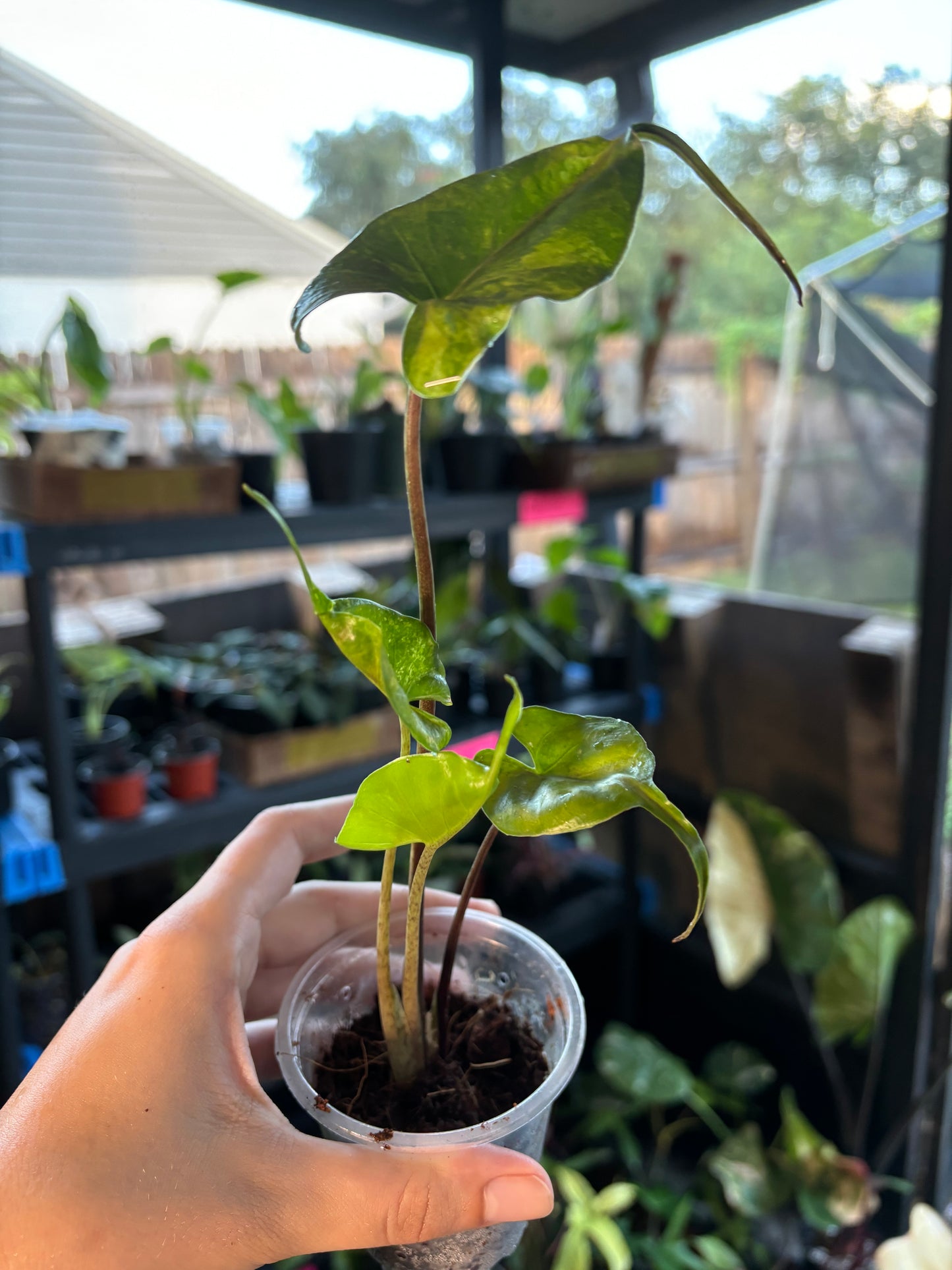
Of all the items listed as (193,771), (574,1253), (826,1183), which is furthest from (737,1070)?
(193,771)

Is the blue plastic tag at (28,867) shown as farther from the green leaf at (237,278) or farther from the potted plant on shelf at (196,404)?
the green leaf at (237,278)

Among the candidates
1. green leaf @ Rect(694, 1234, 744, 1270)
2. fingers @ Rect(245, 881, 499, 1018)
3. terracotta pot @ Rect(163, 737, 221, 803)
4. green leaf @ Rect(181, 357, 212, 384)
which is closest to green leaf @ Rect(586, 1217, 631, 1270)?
green leaf @ Rect(694, 1234, 744, 1270)

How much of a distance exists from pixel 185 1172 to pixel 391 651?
240 mm

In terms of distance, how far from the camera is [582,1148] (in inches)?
59.8

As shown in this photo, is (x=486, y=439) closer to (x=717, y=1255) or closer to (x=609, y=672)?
(x=609, y=672)

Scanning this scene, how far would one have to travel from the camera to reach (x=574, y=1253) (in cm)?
98

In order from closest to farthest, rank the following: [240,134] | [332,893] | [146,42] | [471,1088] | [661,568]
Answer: [471,1088] → [332,893] → [146,42] → [240,134] → [661,568]

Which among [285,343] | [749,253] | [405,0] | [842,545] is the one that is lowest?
[842,545]

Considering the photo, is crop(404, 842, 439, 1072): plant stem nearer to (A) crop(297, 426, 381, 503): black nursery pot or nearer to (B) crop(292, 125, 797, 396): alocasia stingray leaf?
(B) crop(292, 125, 797, 396): alocasia stingray leaf

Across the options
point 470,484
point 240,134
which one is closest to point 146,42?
point 240,134

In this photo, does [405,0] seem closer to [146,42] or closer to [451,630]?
[146,42]

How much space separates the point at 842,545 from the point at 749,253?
0.55 m

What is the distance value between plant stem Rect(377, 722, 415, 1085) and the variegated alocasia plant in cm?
11

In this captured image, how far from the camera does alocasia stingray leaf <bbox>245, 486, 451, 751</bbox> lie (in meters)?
0.33
